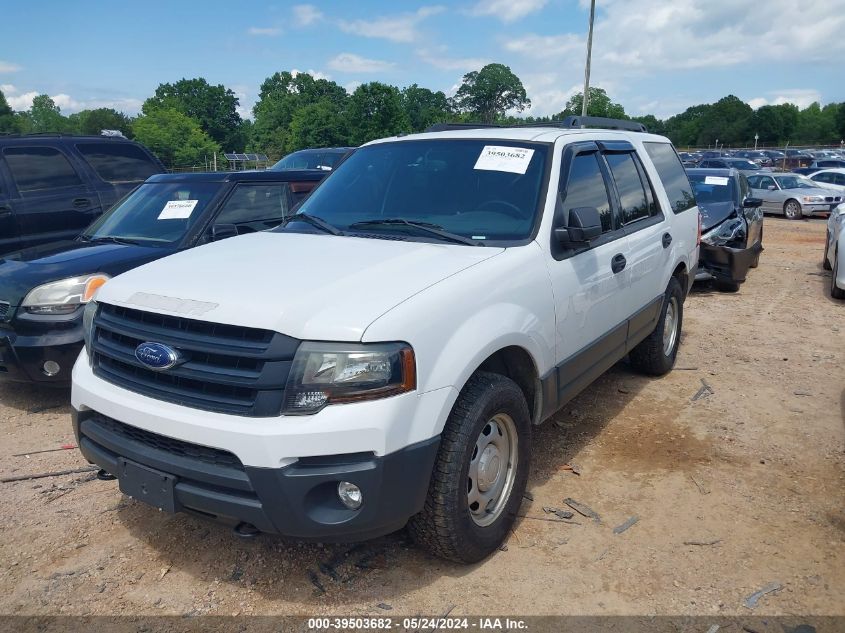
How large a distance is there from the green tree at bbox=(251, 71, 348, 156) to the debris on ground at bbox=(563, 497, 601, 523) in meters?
74.5

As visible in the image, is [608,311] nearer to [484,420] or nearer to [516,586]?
[484,420]

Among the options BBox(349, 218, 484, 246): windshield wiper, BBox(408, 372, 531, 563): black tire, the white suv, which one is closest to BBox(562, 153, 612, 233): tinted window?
the white suv

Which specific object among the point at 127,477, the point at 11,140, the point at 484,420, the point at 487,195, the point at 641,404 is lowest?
the point at 641,404

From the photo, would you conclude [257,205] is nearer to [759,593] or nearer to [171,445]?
[171,445]

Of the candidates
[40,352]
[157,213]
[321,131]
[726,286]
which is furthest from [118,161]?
[321,131]

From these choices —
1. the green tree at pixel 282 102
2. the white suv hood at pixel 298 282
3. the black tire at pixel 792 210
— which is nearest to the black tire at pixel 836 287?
the white suv hood at pixel 298 282

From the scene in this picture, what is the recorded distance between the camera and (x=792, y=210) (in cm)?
2114

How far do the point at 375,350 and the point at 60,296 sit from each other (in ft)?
11.2

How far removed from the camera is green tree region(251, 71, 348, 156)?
285ft

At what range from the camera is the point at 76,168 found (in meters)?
7.57

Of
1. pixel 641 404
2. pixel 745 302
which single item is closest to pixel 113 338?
pixel 641 404

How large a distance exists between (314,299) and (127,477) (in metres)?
1.14

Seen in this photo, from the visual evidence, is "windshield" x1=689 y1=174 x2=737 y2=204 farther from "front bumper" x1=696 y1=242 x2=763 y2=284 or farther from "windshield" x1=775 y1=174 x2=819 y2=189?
"windshield" x1=775 y1=174 x2=819 y2=189

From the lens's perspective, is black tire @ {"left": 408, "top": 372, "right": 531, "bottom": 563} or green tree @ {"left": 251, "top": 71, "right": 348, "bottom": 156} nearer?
black tire @ {"left": 408, "top": 372, "right": 531, "bottom": 563}
